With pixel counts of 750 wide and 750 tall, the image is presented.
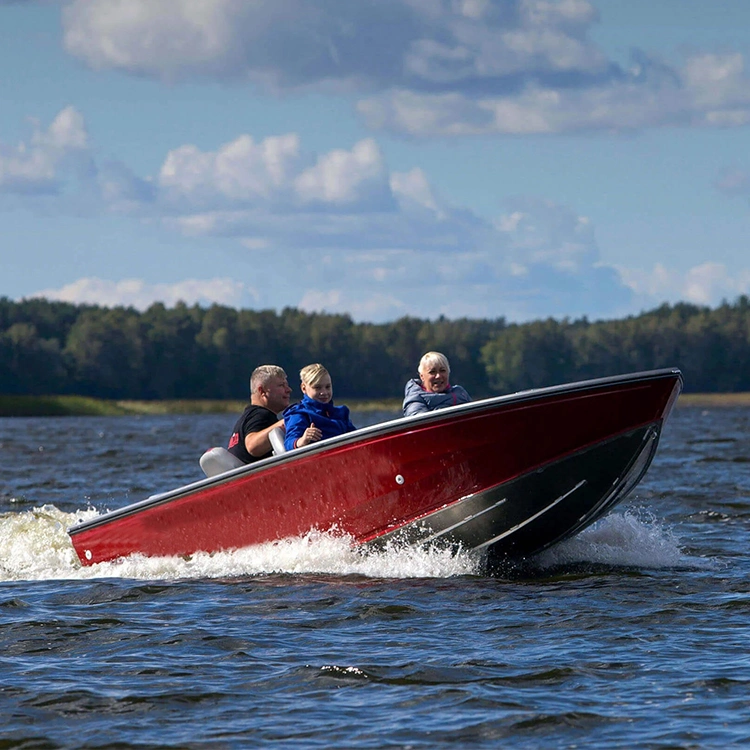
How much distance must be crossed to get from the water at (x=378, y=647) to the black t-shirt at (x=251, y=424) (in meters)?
0.81

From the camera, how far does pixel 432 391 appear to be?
9922 mm

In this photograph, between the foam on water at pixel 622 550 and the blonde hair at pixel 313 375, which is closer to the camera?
the blonde hair at pixel 313 375

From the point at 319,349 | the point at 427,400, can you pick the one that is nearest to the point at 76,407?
the point at 427,400

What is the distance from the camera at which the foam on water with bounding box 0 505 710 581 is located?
990 centimetres

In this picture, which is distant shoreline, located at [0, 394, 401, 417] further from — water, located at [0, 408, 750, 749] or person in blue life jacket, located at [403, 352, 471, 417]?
person in blue life jacket, located at [403, 352, 471, 417]

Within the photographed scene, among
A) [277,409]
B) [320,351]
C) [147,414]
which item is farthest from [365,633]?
[320,351]

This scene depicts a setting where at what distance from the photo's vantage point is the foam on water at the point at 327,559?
990 centimetres

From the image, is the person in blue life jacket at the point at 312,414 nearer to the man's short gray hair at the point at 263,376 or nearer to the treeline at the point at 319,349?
the man's short gray hair at the point at 263,376

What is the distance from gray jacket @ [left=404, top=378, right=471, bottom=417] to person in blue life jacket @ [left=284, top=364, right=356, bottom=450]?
53cm

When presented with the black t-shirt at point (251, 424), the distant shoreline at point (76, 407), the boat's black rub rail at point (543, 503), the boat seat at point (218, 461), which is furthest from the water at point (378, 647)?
the distant shoreline at point (76, 407)

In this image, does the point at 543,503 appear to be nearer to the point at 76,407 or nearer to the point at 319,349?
the point at 76,407

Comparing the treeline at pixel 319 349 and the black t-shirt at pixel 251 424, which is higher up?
the treeline at pixel 319 349

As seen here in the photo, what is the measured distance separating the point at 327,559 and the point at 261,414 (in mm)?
1319

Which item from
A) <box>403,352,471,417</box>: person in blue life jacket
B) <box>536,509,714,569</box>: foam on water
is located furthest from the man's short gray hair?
<box>536,509,714,569</box>: foam on water
